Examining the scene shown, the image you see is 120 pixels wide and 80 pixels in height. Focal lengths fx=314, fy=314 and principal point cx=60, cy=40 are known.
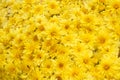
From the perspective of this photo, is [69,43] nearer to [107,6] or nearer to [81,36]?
[81,36]

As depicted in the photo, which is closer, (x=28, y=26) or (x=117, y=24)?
(x=117, y=24)

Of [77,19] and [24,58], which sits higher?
[77,19]

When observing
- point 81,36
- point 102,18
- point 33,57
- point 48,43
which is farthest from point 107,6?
point 33,57

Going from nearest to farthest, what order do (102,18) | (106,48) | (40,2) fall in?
(106,48)
(102,18)
(40,2)

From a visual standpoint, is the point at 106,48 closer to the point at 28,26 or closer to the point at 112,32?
the point at 112,32

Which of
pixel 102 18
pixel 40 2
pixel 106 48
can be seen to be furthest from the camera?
pixel 40 2

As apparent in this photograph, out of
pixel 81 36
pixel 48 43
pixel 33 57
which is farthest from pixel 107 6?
pixel 33 57
